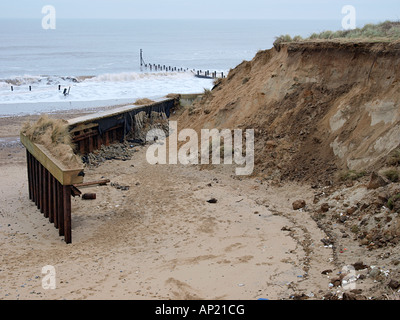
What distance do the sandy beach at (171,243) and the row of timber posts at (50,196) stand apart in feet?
0.83

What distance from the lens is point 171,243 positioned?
1063cm

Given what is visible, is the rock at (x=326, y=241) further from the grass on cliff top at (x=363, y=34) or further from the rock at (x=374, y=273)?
the grass on cliff top at (x=363, y=34)

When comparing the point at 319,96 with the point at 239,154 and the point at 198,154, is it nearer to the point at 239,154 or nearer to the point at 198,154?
the point at 239,154

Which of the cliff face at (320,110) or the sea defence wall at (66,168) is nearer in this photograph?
the sea defence wall at (66,168)

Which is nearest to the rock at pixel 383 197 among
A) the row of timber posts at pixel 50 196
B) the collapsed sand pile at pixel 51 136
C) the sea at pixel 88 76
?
the row of timber posts at pixel 50 196

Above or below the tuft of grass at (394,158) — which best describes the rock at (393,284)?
below

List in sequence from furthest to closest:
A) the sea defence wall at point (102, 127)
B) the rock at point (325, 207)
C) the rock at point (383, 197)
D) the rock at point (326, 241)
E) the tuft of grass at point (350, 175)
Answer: the sea defence wall at point (102, 127) < the tuft of grass at point (350, 175) < the rock at point (325, 207) < the rock at point (383, 197) < the rock at point (326, 241)

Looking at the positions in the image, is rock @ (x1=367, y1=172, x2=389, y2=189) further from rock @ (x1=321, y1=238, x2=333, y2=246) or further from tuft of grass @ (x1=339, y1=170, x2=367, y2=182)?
rock @ (x1=321, y1=238, x2=333, y2=246)

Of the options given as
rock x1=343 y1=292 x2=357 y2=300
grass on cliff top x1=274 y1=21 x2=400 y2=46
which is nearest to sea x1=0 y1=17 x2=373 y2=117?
grass on cliff top x1=274 y1=21 x2=400 y2=46

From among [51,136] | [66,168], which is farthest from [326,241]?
[51,136]

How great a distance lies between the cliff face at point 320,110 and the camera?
13383 millimetres

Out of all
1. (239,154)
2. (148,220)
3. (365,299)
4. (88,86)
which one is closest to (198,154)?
(239,154)

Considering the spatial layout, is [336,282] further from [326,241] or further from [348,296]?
[326,241]

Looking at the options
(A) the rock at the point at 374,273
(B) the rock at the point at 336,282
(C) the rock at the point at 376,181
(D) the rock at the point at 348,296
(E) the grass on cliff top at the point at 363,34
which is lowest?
(B) the rock at the point at 336,282
